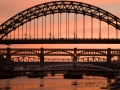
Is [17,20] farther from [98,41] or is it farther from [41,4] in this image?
[98,41]

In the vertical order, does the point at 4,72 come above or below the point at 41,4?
below

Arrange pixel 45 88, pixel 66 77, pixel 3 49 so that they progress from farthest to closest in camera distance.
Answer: pixel 3 49, pixel 66 77, pixel 45 88

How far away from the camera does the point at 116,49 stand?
7367 inches

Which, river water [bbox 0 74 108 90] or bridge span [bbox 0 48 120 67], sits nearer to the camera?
river water [bbox 0 74 108 90]

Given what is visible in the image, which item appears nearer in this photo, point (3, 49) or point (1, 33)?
point (1, 33)

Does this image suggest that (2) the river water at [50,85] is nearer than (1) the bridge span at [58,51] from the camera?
Yes

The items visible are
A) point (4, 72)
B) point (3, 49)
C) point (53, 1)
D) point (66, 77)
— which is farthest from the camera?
point (3, 49)

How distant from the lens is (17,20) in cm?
15162

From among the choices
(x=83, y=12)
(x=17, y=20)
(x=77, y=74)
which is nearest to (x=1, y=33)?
(x=17, y=20)

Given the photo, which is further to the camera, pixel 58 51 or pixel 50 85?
pixel 58 51

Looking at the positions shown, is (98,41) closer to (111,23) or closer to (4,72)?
(111,23)

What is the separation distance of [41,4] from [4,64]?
38.0m

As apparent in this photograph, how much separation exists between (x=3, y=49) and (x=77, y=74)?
24.4 meters

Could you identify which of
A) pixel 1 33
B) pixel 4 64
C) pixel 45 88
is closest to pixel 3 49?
pixel 4 64
